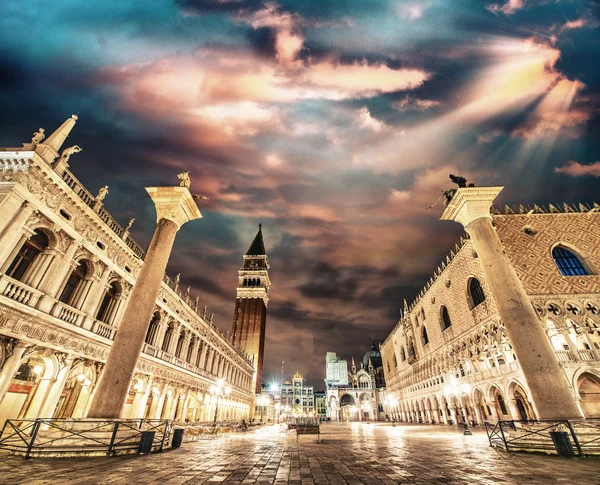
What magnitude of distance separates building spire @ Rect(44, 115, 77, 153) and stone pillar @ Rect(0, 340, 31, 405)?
845cm

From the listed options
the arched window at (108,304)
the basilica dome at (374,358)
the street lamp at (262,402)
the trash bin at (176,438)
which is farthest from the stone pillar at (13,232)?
the basilica dome at (374,358)

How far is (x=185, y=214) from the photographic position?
12062 mm

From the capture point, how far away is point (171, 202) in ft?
38.3

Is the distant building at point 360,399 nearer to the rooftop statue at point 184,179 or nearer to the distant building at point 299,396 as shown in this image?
the distant building at point 299,396

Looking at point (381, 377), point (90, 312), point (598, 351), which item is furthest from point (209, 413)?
point (381, 377)

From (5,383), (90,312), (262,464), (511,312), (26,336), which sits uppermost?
(90,312)

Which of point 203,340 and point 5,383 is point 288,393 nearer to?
point 203,340

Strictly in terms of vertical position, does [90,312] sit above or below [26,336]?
above

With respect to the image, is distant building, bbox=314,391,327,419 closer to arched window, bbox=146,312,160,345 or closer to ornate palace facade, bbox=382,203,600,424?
ornate palace facade, bbox=382,203,600,424

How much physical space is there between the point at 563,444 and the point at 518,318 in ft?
11.9

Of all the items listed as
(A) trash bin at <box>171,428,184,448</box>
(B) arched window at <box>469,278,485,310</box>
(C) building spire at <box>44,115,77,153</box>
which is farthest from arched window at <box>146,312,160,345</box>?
(B) arched window at <box>469,278,485,310</box>

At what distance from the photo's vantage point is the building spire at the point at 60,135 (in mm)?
12266

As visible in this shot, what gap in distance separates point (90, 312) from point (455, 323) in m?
31.2

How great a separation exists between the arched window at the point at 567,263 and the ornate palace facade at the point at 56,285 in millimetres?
30550
